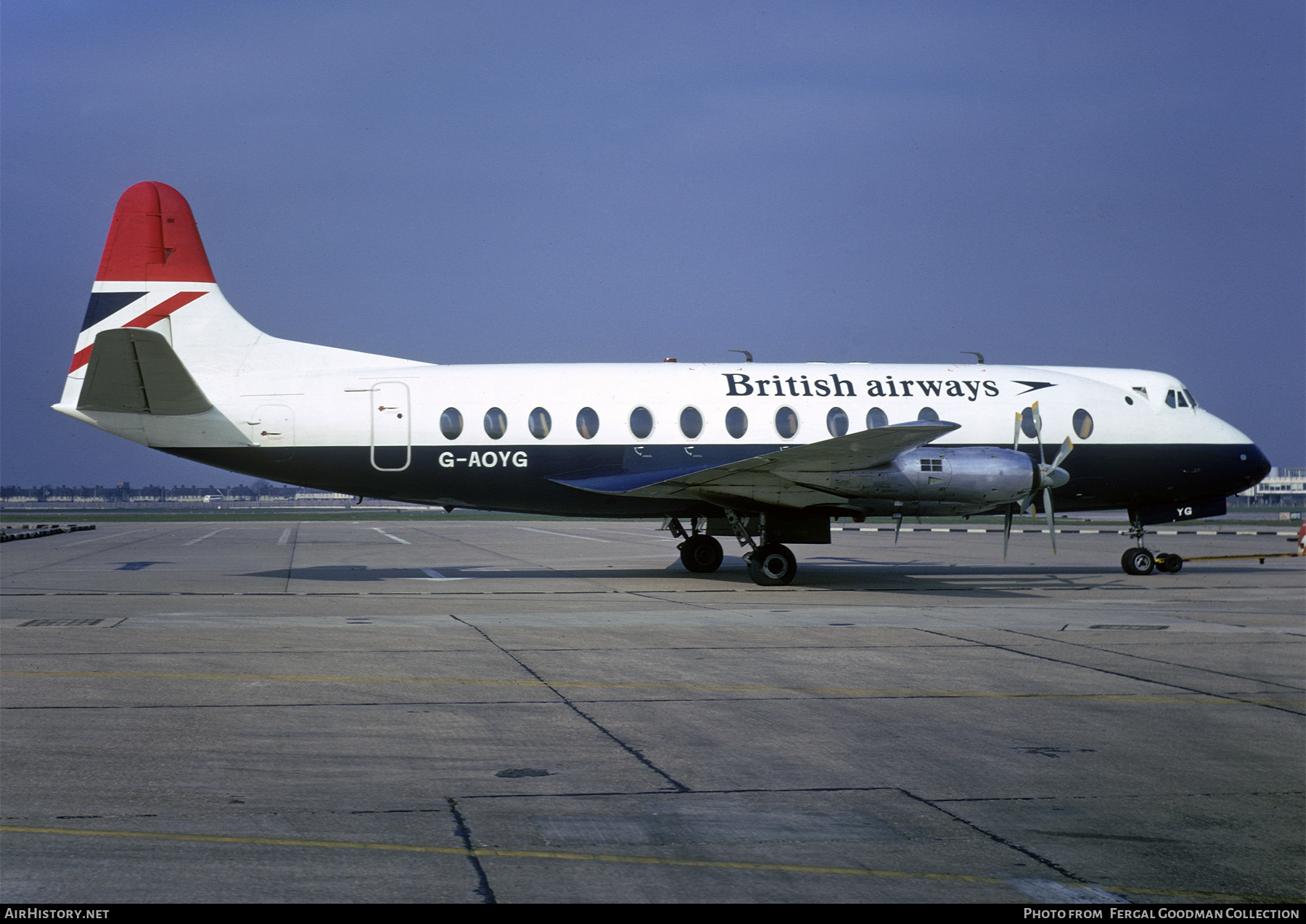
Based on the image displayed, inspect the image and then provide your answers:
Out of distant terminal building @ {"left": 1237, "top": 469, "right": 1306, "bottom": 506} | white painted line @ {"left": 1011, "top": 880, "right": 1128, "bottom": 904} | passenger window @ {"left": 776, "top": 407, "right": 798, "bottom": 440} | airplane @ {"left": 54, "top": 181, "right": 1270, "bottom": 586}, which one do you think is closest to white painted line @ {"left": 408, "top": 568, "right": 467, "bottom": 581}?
airplane @ {"left": 54, "top": 181, "right": 1270, "bottom": 586}

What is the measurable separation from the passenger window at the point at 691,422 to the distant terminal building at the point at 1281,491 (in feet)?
505

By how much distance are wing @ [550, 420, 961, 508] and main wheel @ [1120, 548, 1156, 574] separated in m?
7.38

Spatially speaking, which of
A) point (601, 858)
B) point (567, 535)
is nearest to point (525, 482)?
point (601, 858)

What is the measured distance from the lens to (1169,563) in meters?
25.0

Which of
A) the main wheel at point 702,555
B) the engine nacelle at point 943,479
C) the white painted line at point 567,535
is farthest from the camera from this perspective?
the white painted line at point 567,535

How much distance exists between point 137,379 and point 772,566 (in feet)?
40.3

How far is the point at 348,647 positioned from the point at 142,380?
930 cm

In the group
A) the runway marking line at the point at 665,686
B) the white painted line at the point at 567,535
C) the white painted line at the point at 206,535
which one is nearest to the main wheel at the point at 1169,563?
the runway marking line at the point at 665,686

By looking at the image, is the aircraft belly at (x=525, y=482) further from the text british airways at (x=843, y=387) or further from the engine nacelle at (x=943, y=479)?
the text british airways at (x=843, y=387)

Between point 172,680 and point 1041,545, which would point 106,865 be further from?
point 1041,545

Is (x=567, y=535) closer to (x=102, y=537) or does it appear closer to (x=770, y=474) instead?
(x=102, y=537)

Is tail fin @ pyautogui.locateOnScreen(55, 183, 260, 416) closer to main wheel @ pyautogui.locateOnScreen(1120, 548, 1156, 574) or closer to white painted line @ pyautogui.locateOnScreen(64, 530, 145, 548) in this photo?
white painted line @ pyautogui.locateOnScreen(64, 530, 145, 548)

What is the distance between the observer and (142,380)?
63.2 feet

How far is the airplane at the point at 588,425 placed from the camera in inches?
794
